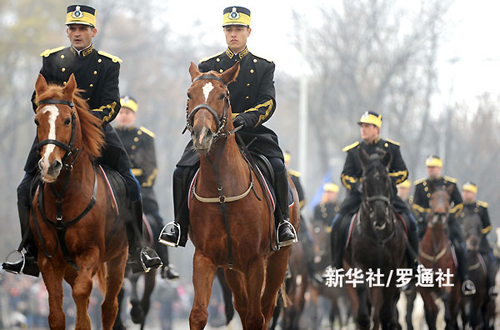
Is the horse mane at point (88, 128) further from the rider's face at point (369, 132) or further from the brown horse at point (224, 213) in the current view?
the rider's face at point (369, 132)

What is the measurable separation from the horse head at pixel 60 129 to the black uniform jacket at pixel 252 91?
3.87ft

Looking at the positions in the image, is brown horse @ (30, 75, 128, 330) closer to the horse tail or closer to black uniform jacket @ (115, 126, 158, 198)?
the horse tail

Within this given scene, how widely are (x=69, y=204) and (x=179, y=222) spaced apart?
46.8 inches

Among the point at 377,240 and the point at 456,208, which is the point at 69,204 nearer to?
the point at 377,240

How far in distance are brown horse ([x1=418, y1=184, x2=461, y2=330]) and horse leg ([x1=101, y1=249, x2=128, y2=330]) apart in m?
8.06

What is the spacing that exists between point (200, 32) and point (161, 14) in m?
3.67

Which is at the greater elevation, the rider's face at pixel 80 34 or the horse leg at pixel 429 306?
the rider's face at pixel 80 34

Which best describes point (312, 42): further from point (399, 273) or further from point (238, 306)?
point (238, 306)

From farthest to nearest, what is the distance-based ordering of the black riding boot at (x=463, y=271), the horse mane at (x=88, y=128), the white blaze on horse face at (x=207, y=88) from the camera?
1. the black riding boot at (x=463, y=271)
2. the horse mane at (x=88, y=128)
3. the white blaze on horse face at (x=207, y=88)

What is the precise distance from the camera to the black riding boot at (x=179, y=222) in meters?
9.31

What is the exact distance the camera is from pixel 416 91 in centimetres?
3919

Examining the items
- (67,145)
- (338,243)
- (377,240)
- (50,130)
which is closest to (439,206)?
(338,243)

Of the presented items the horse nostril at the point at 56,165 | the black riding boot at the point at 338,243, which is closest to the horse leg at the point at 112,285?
the horse nostril at the point at 56,165

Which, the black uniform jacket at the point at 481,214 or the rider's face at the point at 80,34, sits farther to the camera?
the black uniform jacket at the point at 481,214
